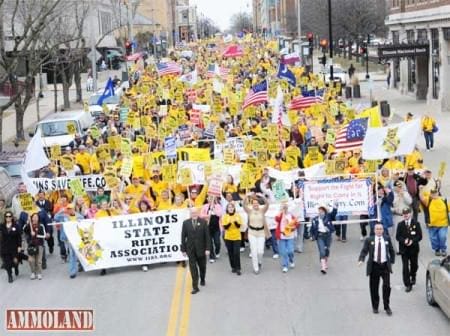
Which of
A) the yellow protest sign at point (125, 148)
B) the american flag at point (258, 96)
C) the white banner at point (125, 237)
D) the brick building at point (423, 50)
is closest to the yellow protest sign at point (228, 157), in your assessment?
the yellow protest sign at point (125, 148)

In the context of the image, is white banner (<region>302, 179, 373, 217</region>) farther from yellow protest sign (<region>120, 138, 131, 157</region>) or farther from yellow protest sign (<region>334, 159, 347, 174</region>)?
yellow protest sign (<region>120, 138, 131, 157</region>)

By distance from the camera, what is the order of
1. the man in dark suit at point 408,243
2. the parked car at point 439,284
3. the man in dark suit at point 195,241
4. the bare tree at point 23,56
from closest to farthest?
the parked car at point 439,284 → the man in dark suit at point 408,243 → the man in dark suit at point 195,241 → the bare tree at point 23,56

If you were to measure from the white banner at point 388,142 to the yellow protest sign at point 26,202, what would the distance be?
6191 mm

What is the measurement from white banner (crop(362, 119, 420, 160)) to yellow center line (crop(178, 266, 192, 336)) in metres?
4.55

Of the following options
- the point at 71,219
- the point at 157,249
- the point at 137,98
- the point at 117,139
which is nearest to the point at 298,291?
the point at 157,249

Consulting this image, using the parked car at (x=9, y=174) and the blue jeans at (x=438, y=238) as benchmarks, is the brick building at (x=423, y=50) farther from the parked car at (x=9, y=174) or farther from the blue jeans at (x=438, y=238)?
the blue jeans at (x=438, y=238)

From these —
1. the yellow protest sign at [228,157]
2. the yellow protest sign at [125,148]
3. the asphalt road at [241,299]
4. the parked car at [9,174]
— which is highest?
the yellow protest sign at [125,148]

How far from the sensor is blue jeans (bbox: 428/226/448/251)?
15.0 m

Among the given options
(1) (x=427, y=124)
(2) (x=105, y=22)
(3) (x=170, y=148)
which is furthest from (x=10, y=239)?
(2) (x=105, y=22)

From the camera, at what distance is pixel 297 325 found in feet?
39.2

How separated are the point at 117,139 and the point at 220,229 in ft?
25.6

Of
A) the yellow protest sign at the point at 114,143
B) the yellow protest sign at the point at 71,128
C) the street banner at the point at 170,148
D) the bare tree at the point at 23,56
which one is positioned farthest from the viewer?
the yellow protest sign at the point at 71,128

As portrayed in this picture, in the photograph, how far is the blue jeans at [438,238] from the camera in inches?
589

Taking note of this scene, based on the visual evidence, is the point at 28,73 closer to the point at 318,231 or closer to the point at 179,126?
the point at 179,126
